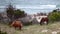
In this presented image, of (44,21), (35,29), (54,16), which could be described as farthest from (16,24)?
(54,16)

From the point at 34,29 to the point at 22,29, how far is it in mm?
163

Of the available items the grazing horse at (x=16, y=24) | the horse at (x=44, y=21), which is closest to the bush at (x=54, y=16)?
the horse at (x=44, y=21)

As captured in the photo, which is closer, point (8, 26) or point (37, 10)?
point (8, 26)

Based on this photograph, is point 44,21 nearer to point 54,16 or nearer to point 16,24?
point 54,16

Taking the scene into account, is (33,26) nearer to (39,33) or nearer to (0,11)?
(39,33)

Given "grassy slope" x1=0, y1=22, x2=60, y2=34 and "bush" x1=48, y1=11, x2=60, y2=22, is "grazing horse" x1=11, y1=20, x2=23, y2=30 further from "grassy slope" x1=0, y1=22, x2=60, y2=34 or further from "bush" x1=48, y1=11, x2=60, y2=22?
"bush" x1=48, y1=11, x2=60, y2=22

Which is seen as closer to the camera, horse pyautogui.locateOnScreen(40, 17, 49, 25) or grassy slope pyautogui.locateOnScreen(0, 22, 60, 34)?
grassy slope pyautogui.locateOnScreen(0, 22, 60, 34)

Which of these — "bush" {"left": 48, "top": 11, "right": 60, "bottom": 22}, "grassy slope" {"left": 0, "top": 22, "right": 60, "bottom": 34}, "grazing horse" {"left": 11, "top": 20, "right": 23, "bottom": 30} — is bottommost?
"grassy slope" {"left": 0, "top": 22, "right": 60, "bottom": 34}

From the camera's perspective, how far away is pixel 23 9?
7.36 ft

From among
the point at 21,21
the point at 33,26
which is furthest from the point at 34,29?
the point at 21,21

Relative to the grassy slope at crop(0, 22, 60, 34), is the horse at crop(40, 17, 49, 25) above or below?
above

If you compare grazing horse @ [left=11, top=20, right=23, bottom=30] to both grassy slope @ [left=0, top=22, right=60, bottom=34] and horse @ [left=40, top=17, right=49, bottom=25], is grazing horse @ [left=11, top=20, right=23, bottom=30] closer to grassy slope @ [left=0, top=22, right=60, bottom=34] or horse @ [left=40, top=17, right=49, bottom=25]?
grassy slope @ [left=0, top=22, right=60, bottom=34]

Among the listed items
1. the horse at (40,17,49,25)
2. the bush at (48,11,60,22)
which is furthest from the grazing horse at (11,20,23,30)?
the bush at (48,11,60,22)

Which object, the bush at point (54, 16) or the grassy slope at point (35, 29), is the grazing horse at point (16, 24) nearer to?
the grassy slope at point (35, 29)
